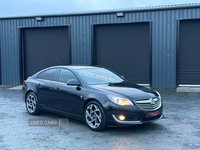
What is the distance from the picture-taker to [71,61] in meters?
14.6

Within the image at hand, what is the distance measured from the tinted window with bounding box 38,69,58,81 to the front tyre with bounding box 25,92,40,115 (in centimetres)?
57

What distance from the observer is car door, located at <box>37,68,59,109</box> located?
6633 mm

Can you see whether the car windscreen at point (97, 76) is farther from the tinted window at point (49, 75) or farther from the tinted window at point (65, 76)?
the tinted window at point (49, 75)

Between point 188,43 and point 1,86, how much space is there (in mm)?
10968

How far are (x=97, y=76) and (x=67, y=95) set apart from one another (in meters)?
0.91

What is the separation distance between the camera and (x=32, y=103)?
7.29 metres

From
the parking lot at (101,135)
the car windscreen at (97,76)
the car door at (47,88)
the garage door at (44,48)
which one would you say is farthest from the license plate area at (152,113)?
the garage door at (44,48)

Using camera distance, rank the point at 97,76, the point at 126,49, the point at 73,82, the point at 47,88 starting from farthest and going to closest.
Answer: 1. the point at 126,49
2. the point at 47,88
3. the point at 97,76
4. the point at 73,82

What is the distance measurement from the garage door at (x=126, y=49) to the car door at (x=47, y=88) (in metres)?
7.45

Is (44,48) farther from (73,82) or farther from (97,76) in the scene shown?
(73,82)

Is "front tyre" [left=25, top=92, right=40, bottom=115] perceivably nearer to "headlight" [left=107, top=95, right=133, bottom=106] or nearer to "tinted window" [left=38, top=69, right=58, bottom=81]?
"tinted window" [left=38, top=69, right=58, bottom=81]

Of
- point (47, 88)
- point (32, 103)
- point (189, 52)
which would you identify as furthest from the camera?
point (189, 52)

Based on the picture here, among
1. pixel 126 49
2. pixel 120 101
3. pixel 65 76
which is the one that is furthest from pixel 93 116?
pixel 126 49

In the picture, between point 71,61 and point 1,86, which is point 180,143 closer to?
point 71,61
